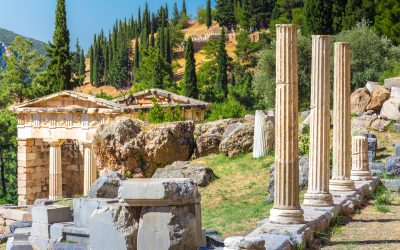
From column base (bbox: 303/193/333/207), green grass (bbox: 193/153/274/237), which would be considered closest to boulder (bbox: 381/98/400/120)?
green grass (bbox: 193/153/274/237)

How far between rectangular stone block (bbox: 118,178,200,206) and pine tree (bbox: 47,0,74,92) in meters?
38.5

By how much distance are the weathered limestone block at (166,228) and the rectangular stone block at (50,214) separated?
7445mm

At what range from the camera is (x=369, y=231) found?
551 inches

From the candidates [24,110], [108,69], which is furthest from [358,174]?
[108,69]

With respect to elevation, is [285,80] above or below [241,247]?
above

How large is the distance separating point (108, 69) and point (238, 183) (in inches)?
3314

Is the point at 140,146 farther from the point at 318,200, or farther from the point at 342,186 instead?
the point at 318,200

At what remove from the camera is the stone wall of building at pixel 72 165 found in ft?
135

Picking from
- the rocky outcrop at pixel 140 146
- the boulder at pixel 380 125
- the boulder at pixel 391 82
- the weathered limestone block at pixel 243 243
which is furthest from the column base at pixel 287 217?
the boulder at pixel 391 82

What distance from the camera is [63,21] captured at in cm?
4925

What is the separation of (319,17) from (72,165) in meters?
16.8

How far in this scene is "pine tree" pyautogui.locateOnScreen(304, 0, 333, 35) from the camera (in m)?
45.2

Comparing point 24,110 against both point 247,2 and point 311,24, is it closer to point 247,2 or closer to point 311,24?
point 311,24

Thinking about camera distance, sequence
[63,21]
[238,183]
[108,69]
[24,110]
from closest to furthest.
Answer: [238,183] → [24,110] → [63,21] → [108,69]
